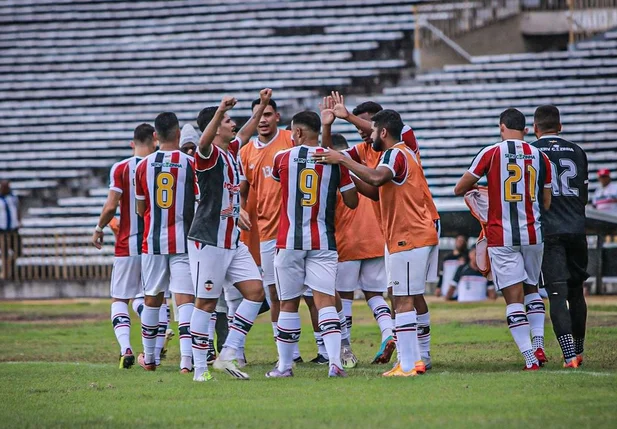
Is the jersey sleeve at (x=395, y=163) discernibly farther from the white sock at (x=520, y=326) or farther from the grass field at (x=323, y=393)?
the grass field at (x=323, y=393)

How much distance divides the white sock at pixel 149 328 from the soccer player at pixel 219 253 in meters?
1.11

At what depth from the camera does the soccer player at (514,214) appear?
31.1 ft

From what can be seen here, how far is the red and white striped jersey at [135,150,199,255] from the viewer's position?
10.1 meters

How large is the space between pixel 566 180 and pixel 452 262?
34.4ft

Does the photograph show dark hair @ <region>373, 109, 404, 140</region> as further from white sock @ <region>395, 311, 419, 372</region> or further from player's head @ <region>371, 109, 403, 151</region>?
white sock @ <region>395, 311, 419, 372</region>

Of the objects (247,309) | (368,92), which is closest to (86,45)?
(368,92)

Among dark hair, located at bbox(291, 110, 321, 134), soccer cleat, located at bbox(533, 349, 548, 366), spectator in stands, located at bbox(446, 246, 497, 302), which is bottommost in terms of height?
spectator in stands, located at bbox(446, 246, 497, 302)

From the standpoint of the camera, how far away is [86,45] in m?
32.6

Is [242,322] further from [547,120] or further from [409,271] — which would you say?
[547,120]

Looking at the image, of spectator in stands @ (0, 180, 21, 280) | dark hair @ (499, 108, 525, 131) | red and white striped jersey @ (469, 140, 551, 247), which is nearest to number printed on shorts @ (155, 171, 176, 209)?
red and white striped jersey @ (469, 140, 551, 247)

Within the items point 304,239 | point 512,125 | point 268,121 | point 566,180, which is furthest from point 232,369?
point 566,180

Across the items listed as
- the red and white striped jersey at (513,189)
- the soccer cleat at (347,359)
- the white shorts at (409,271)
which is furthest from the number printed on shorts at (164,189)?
the red and white striped jersey at (513,189)

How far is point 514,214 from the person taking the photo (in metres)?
9.52

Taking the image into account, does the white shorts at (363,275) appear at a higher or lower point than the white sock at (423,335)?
higher
